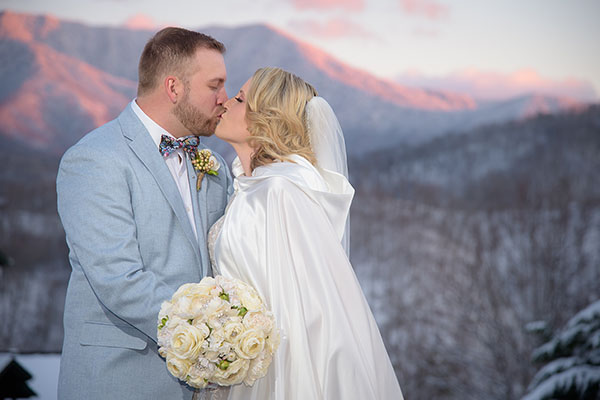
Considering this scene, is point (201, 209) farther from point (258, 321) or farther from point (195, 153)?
point (258, 321)

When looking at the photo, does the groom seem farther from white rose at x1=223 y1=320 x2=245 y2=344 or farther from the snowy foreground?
the snowy foreground

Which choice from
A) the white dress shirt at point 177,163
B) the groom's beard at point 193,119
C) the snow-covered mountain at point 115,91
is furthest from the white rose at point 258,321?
the snow-covered mountain at point 115,91

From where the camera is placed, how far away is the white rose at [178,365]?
1958 mm

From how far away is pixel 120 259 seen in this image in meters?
2.26

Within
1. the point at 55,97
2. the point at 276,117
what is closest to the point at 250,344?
the point at 276,117

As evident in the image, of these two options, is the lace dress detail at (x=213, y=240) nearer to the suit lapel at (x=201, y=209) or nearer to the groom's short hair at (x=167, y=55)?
the suit lapel at (x=201, y=209)

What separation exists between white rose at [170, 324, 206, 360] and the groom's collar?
3.34 feet

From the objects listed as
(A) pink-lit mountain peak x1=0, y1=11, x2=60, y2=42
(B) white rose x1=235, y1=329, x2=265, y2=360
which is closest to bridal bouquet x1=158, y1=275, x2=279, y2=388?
(B) white rose x1=235, y1=329, x2=265, y2=360

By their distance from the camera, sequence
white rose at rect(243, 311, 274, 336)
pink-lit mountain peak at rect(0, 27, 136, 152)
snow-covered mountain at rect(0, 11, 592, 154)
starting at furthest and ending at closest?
pink-lit mountain peak at rect(0, 27, 136, 152), snow-covered mountain at rect(0, 11, 592, 154), white rose at rect(243, 311, 274, 336)

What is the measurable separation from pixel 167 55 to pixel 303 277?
3.97ft

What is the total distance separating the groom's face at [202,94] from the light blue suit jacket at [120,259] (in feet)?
0.83

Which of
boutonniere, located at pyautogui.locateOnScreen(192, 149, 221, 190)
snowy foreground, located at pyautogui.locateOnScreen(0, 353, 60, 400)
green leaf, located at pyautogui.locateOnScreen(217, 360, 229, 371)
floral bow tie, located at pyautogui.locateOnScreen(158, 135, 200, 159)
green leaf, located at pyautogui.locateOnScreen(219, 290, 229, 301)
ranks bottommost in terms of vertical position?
snowy foreground, located at pyautogui.locateOnScreen(0, 353, 60, 400)

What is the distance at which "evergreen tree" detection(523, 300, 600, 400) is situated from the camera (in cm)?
508

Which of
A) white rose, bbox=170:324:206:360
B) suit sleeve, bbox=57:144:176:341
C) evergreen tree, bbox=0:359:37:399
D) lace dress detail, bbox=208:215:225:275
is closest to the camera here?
white rose, bbox=170:324:206:360
